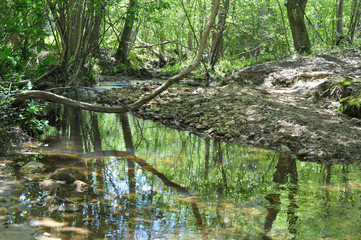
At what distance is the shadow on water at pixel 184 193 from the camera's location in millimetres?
2797

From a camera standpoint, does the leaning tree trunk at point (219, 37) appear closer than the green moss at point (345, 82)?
No

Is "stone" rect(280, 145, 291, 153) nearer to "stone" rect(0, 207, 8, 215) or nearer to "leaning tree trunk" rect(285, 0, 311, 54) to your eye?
"stone" rect(0, 207, 8, 215)

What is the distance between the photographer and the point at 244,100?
7555 mm

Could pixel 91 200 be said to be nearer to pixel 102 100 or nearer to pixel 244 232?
pixel 244 232

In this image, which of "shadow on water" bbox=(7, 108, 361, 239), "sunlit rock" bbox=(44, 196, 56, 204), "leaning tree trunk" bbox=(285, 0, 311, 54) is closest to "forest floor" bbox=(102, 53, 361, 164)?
"shadow on water" bbox=(7, 108, 361, 239)

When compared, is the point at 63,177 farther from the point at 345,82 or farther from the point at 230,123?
the point at 345,82

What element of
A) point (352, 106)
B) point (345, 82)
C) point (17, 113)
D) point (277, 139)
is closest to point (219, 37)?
point (345, 82)

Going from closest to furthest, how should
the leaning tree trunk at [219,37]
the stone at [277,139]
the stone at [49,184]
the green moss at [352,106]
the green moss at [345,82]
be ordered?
1. the stone at [49,184]
2. the stone at [277,139]
3. the green moss at [352,106]
4. the green moss at [345,82]
5. the leaning tree trunk at [219,37]

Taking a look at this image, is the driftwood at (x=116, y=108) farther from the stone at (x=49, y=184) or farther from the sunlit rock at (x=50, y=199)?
the sunlit rock at (x=50, y=199)

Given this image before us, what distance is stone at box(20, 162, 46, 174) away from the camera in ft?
12.9

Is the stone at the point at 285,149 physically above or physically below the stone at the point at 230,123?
below

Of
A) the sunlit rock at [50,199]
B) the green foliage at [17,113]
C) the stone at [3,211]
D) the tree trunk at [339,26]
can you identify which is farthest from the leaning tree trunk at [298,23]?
the stone at [3,211]

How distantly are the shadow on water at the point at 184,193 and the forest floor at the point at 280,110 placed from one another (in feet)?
1.55

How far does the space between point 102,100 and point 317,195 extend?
24.2ft
